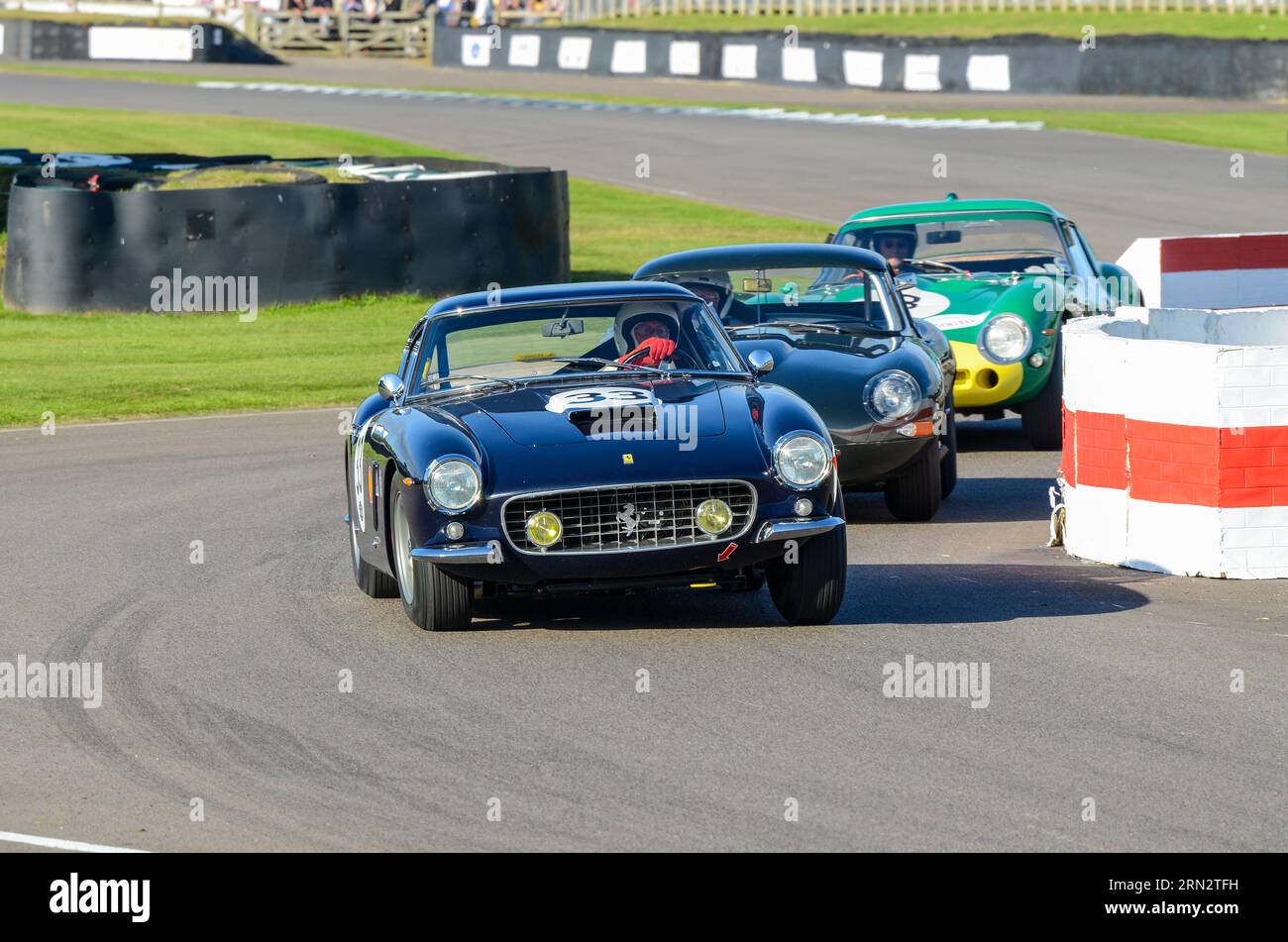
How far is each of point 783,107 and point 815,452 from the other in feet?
116

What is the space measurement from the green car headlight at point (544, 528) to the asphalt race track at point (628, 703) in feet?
1.37

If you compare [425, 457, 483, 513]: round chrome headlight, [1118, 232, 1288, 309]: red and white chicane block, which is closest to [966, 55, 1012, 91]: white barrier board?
[1118, 232, 1288, 309]: red and white chicane block

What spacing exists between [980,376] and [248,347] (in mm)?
9405

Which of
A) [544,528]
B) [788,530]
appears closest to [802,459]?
[788,530]

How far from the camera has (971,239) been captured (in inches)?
557

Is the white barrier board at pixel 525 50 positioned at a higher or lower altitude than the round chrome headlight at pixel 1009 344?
higher

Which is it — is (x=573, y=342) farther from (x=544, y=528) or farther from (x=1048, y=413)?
(x=1048, y=413)

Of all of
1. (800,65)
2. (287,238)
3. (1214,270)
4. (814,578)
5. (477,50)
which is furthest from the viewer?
(477,50)

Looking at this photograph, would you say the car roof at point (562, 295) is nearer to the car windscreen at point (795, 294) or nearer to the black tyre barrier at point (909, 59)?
the car windscreen at point (795, 294)

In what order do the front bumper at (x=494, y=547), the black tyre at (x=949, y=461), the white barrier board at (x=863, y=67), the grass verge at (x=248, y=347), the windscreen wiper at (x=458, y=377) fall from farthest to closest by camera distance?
the white barrier board at (x=863, y=67)
the grass verge at (x=248, y=347)
the black tyre at (x=949, y=461)
the windscreen wiper at (x=458, y=377)
the front bumper at (x=494, y=547)

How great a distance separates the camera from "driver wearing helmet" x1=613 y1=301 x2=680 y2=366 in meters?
9.12

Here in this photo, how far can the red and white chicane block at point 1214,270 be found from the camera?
15734 mm

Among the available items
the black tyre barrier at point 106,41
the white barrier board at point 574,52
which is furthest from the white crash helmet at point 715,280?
the black tyre barrier at point 106,41

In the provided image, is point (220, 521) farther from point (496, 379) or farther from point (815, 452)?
point (815, 452)
